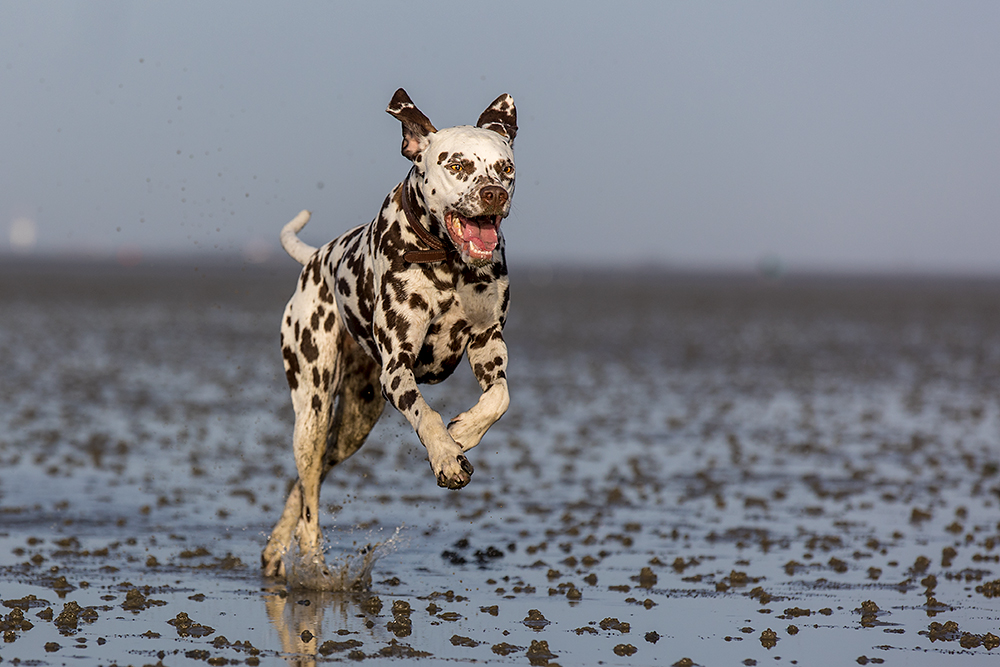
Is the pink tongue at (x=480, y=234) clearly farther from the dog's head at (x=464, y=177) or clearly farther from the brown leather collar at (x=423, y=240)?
the brown leather collar at (x=423, y=240)

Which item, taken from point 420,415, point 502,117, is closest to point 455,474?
point 420,415

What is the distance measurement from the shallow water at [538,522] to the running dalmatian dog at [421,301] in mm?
1112

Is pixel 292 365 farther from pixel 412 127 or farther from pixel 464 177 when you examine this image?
pixel 464 177

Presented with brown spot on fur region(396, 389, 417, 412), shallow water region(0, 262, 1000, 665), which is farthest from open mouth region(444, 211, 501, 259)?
shallow water region(0, 262, 1000, 665)

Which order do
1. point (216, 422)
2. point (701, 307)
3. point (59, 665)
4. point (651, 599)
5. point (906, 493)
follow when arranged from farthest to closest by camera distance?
point (701, 307) < point (216, 422) < point (906, 493) < point (651, 599) < point (59, 665)

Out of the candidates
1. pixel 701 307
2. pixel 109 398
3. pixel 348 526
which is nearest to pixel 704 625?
pixel 348 526

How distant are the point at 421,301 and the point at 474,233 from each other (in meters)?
0.60

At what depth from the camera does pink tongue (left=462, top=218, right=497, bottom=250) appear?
24.2ft

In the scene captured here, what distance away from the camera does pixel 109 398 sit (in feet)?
68.8

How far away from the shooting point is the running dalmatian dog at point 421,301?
736 centimetres

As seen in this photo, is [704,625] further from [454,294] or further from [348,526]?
[348,526]

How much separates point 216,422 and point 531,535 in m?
8.29

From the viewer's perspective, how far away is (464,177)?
24.0 feet

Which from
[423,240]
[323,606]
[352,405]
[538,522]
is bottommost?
[323,606]
